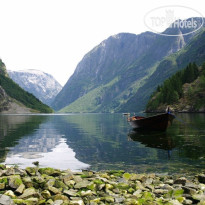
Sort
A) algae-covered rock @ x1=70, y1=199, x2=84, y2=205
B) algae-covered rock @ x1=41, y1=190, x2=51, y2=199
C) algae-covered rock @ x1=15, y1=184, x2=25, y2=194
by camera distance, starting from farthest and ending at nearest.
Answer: algae-covered rock @ x1=15, y1=184, x2=25, y2=194
algae-covered rock @ x1=41, y1=190, x2=51, y2=199
algae-covered rock @ x1=70, y1=199, x2=84, y2=205

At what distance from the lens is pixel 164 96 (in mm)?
178875

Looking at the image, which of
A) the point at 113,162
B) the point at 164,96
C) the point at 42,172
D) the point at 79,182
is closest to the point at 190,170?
the point at 113,162

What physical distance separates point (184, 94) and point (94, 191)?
550ft

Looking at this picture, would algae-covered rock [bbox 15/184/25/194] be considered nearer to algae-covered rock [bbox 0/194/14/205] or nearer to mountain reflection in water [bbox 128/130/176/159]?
algae-covered rock [bbox 0/194/14/205]

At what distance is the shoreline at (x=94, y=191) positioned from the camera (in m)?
10.3

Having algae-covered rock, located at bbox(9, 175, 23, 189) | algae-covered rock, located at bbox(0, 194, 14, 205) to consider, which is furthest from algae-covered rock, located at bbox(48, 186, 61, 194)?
algae-covered rock, located at bbox(0, 194, 14, 205)

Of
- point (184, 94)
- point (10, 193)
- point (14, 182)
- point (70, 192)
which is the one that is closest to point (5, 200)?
point (10, 193)

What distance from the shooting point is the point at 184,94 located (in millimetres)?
168625

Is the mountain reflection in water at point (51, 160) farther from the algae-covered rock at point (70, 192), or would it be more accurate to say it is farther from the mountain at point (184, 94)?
the mountain at point (184, 94)

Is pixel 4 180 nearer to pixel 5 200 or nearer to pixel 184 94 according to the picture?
pixel 5 200

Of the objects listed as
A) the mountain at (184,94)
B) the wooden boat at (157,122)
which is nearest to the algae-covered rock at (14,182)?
the wooden boat at (157,122)

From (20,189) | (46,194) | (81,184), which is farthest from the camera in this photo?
(81,184)

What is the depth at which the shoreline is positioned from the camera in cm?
1034

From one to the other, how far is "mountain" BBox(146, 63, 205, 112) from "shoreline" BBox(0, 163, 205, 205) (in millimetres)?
151289
